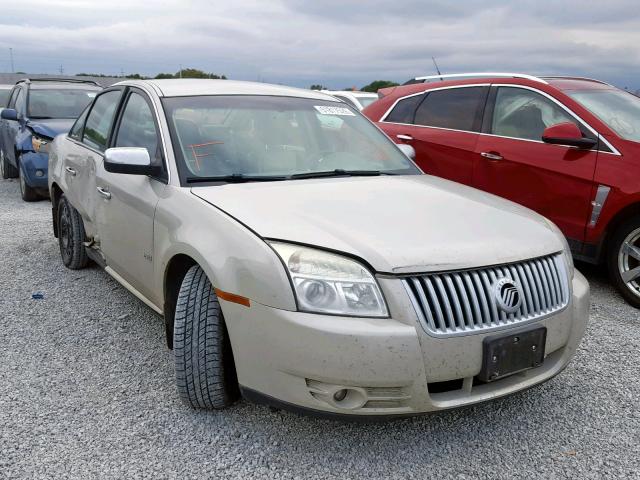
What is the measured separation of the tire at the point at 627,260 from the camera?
434 cm

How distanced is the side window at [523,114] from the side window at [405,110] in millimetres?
947

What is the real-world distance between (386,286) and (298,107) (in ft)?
6.22

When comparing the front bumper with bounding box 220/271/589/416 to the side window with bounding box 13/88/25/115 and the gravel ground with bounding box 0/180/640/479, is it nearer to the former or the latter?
the gravel ground with bounding box 0/180/640/479

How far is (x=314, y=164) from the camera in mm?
3453

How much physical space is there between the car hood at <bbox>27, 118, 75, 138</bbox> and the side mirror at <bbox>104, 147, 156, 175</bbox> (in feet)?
17.3

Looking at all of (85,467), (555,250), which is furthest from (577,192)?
(85,467)

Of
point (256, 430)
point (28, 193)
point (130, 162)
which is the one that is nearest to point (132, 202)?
point (130, 162)

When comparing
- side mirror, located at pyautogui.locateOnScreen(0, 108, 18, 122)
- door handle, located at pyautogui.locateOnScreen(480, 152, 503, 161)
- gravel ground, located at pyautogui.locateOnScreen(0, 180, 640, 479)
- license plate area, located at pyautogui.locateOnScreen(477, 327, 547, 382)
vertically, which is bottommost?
gravel ground, located at pyautogui.locateOnScreen(0, 180, 640, 479)

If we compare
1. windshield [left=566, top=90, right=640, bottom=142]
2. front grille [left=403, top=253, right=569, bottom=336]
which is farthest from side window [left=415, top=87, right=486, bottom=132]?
front grille [left=403, top=253, right=569, bottom=336]

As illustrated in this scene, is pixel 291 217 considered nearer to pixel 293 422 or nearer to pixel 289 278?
pixel 289 278

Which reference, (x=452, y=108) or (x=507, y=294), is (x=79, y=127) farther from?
(x=507, y=294)

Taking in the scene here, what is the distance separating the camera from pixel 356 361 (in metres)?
2.25

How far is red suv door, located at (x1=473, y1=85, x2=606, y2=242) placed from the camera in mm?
4621

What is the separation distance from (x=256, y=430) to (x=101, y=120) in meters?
2.74
